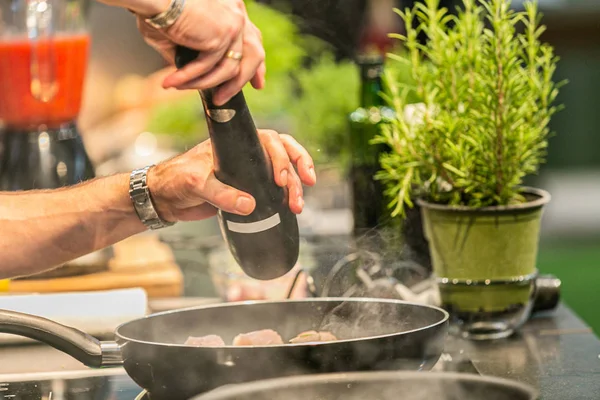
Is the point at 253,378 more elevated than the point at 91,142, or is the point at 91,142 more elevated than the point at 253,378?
the point at 253,378

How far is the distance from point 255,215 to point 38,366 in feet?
1.07

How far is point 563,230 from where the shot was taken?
5004mm

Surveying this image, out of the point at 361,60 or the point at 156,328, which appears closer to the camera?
the point at 156,328

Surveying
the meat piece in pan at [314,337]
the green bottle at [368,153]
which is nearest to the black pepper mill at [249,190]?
the meat piece in pan at [314,337]

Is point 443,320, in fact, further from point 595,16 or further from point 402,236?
point 595,16

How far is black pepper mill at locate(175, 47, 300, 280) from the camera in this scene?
0.94 meters

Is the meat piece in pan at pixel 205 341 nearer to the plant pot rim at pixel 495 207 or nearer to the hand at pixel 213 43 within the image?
the hand at pixel 213 43

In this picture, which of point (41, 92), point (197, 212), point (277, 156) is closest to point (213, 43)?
point (277, 156)

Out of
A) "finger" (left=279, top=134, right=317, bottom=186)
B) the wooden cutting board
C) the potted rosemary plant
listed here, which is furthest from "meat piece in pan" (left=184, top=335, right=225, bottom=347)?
the wooden cutting board

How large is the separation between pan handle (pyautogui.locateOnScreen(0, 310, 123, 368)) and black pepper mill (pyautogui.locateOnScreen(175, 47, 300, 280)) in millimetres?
188

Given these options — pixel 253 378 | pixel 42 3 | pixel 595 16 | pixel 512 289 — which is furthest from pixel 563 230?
pixel 253 378

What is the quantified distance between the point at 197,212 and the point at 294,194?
0.17 m

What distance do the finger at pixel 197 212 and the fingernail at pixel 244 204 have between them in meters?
0.16

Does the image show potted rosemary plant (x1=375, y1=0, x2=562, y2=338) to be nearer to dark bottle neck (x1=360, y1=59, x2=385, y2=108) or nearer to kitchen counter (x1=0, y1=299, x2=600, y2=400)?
kitchen counter (x1=0, y1=299, x2=600, y2=400)
